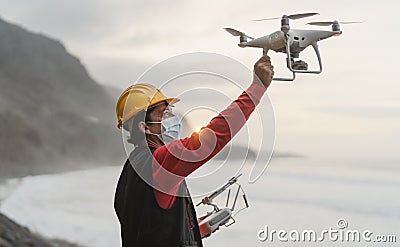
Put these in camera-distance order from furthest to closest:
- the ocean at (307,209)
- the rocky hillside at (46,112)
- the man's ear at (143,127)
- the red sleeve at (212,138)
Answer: the rocky hillside at (46,112) < the ocean at (307,209) < the man's ear at (143,127) < the red sleeve at (212,138)

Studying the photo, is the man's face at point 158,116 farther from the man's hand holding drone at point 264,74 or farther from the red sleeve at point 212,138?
the man's hand holding drone at point 264,74

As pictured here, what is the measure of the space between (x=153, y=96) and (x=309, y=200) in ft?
3.87

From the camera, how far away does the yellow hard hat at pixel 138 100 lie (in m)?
1.09

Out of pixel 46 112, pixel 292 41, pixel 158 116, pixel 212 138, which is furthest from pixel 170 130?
pixel 46 112

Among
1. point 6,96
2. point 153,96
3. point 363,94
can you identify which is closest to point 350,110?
point 363,94

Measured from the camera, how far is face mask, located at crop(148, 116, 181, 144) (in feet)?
3.60

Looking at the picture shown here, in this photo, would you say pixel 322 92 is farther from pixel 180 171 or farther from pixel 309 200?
pixel 180 171

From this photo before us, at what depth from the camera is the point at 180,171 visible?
99 centimetres

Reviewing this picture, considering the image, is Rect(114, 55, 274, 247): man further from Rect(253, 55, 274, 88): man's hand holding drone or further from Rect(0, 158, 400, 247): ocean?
Rect(0, 158, 400, 247): ocean

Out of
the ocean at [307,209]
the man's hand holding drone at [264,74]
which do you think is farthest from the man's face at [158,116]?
the ocean at [307,209]

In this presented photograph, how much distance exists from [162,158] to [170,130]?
0.39 feet

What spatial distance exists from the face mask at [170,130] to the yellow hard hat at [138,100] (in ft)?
0.11

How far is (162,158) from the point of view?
101 centimetres

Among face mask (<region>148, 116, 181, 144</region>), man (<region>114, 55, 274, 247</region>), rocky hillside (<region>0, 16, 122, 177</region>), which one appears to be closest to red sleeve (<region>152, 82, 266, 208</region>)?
man (<region>114, 55, 274, 247</region>)
